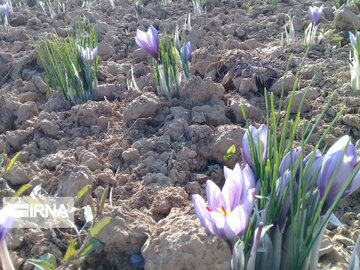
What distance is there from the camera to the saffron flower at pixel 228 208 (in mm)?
1127

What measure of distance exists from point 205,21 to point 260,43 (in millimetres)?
547

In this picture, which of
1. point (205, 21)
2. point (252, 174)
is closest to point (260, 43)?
point (205, 21)

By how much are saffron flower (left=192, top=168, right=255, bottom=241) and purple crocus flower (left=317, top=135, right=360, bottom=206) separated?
0.18 m

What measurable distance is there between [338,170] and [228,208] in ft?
0.90

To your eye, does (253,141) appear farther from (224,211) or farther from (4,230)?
(4,230)

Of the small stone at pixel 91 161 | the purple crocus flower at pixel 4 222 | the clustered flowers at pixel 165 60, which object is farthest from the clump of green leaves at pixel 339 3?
the purple crocus flower at pixel 4 222

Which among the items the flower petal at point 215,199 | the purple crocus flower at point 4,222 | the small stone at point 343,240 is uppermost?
the purple crocus flower at point 4,222

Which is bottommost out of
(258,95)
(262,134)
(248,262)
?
(258,95)

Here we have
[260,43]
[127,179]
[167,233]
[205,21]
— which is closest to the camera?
[167,233]

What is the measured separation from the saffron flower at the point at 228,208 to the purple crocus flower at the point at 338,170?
18 cm

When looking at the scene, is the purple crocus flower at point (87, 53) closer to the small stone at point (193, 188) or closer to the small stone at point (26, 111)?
the small stone at point (26, 111)

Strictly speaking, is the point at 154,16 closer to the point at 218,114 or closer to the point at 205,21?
the point at 205,21

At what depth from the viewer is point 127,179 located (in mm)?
1817

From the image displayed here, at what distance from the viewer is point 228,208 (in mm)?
1193
